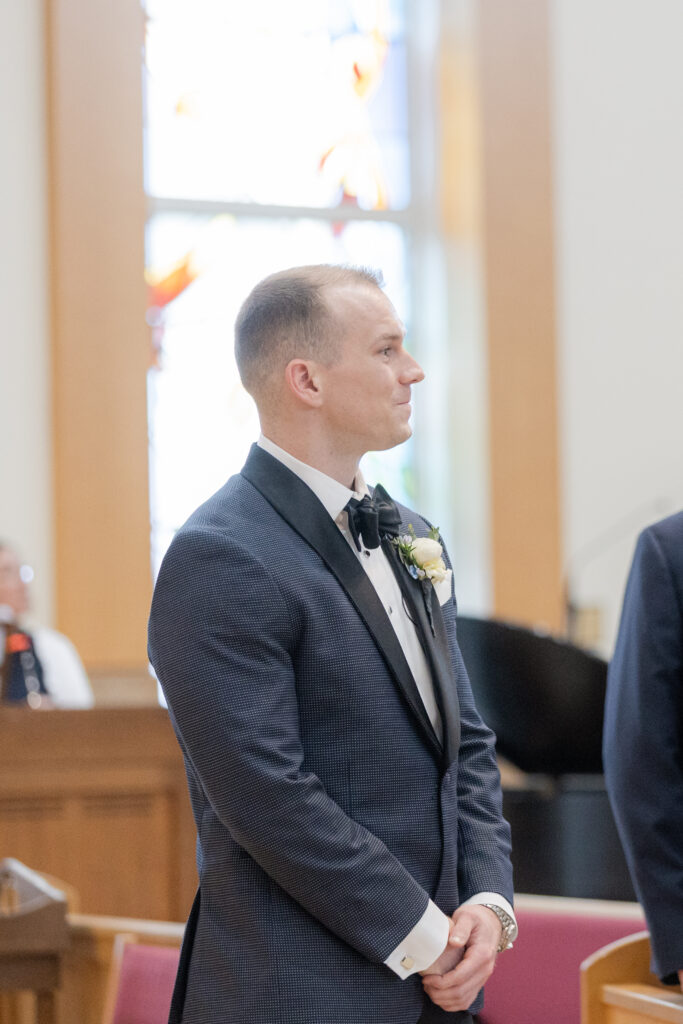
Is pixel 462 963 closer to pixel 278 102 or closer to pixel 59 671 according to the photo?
pixel 59 671

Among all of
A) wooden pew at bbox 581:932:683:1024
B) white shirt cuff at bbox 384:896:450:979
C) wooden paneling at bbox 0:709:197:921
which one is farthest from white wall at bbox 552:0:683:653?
white shirt cuff at bbox 384:896:450:979

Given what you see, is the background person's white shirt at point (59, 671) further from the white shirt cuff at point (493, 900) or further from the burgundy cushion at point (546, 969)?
the white shirt cuff at point (493, 900)

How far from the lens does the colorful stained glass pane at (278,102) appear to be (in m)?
7.54

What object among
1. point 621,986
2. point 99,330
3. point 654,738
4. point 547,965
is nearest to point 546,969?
point 547,965

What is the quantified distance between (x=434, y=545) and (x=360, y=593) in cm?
16

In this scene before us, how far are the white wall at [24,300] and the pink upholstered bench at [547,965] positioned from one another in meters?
4.36

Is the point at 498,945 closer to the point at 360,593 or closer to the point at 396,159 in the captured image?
the point at 360,593

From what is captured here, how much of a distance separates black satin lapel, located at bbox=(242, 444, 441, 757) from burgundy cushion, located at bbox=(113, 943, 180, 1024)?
3.27 ft

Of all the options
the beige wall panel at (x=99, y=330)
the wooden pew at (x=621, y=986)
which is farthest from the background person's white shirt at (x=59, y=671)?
the wooden pew at (x=621, y=986)

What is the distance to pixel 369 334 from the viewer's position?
189 cm

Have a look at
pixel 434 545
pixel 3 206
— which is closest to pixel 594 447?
pixel 3 206

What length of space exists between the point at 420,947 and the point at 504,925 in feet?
0.58

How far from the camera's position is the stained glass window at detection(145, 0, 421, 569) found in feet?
24.5

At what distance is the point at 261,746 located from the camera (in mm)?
1691
